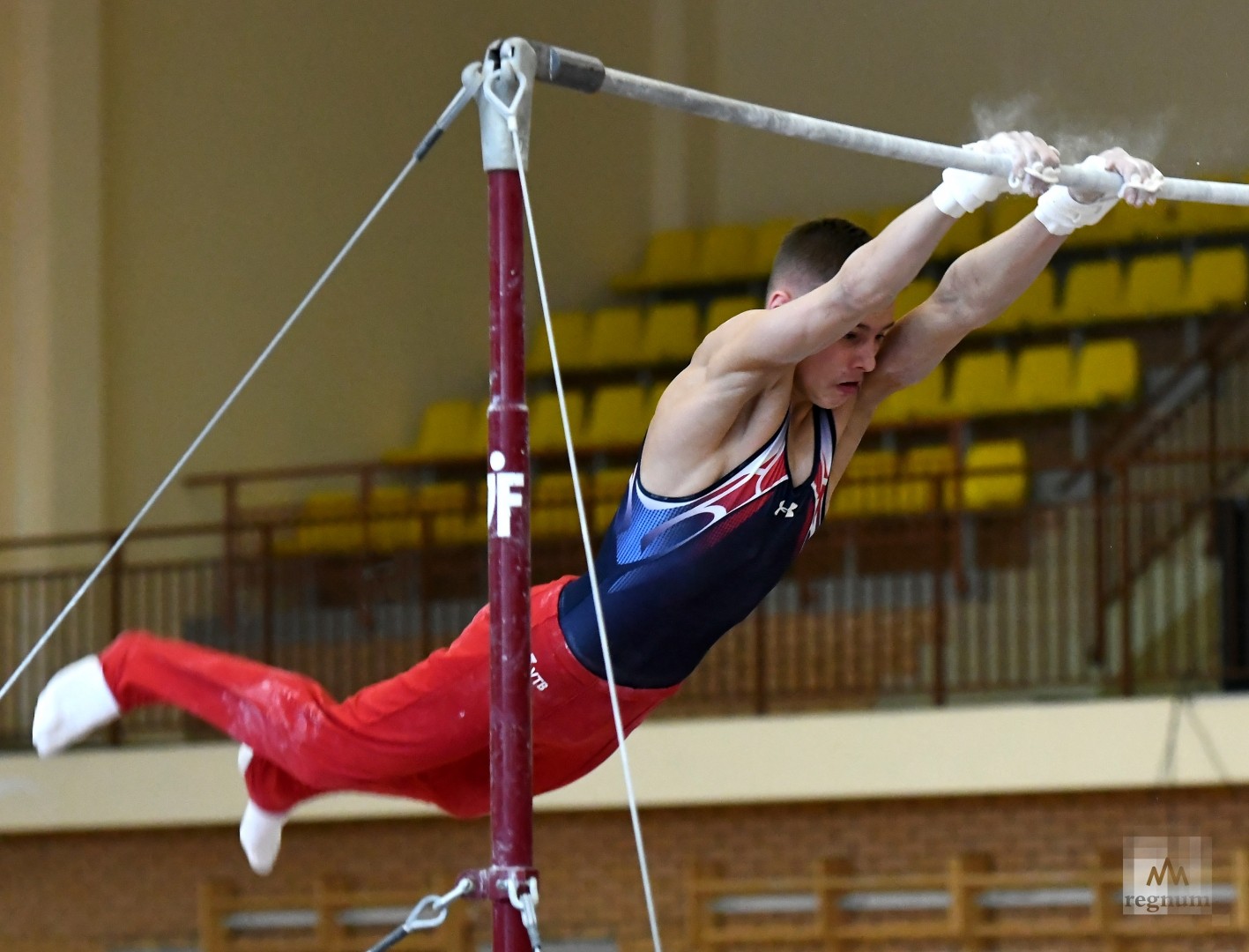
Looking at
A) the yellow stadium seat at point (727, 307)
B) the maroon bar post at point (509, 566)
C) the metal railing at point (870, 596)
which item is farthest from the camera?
the yellow stadium seat at point (727, 307)

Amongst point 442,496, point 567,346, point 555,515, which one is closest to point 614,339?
point 567,346

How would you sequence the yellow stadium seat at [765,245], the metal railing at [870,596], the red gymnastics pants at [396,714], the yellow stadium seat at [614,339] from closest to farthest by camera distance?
the red gymnastics pants at [396,714]
the metal railing at [870,596]
the yellow stadium seat at [614,339]
the yellow stadium seat at [765,245]

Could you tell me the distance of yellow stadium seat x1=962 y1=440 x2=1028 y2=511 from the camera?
9.53m

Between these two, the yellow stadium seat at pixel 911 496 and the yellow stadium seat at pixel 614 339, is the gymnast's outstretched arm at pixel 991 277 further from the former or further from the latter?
the yellow stadium seat at pixel 614 339

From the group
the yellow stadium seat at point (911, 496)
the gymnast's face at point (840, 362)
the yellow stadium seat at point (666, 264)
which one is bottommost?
the gymnast's face at point (840, 362)

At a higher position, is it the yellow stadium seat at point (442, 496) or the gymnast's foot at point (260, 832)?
the yellow stadium seat at point (442, 496)

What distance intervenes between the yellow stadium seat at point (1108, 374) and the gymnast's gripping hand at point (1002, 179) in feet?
23.7

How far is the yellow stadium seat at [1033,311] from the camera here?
1110 cm

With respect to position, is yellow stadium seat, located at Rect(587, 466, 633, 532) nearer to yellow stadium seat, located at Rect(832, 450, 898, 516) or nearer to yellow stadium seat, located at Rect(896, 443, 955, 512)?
yellow stadium seat, located at Rect(832, 450, 898, 516)

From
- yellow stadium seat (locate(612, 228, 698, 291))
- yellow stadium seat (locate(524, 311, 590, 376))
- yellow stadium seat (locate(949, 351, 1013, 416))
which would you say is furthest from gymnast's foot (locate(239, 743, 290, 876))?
yellow stadium seat (locate(612, 228, 698, 291))

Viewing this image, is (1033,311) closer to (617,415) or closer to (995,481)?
(995,481)

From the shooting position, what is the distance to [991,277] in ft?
12.4

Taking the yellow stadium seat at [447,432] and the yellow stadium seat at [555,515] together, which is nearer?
the yellow stadium seat at [555,515]

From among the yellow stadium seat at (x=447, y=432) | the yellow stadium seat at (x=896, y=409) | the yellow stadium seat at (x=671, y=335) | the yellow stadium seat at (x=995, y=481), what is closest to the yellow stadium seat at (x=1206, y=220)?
the yellow stadium seat at (x=896, y=409)
